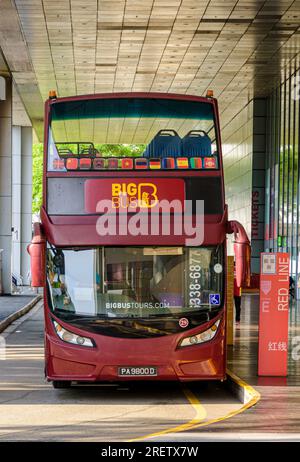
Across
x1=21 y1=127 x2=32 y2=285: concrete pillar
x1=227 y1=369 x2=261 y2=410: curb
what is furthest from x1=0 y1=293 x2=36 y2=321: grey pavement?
x1=21 y1=127 x2=32 y2=285: concrete pillar

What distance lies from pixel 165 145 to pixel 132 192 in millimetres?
915

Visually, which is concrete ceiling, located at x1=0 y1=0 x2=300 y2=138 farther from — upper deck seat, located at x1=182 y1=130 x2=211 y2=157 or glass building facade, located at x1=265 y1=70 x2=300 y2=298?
upper deck seat, located at x1=182 y1=130 x2=211 y2=157

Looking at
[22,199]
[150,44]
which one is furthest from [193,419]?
[22,199]

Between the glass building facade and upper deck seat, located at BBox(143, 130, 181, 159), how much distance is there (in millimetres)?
27065

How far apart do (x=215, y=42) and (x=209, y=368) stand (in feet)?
76.8

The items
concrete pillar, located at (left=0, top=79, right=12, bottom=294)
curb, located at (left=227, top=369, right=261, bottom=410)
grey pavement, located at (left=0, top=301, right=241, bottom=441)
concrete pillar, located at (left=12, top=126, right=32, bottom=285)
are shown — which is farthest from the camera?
concrete pillar, located at (left=12, top=126, right=32, bottom=285)

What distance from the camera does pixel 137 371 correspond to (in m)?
12.7

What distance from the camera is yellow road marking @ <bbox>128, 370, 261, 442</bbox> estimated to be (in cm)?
1020

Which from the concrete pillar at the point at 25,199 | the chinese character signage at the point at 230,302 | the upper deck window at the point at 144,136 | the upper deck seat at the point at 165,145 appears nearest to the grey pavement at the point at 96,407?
the upper deck window at the point at 144,136

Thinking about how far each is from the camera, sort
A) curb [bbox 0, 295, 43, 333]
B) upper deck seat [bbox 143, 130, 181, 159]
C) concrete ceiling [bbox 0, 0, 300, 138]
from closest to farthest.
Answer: upper deck seat [bbox 143, 130, 181, 159]
curb [bbox 0, 295, 43, 333]
concrete ceiling [bbox 0, 0, 300, 138]

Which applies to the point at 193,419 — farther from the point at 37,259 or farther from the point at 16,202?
the point at 16,202

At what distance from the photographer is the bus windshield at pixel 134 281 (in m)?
12.9

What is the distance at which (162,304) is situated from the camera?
1295cm
